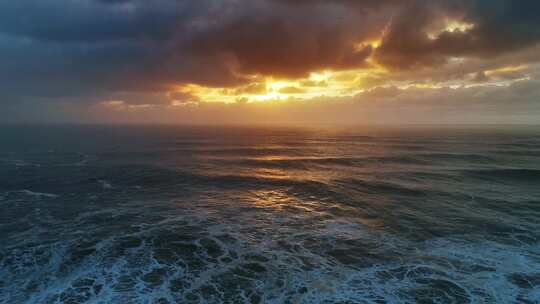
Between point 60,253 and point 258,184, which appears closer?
point 60,253

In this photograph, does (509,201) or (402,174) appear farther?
(402,174)

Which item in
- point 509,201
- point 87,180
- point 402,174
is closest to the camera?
point 509,201

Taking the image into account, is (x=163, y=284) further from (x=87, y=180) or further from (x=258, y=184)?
(x=87, y=180)

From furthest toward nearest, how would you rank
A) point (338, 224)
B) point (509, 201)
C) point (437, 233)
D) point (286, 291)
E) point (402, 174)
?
point (402, 174) → point (509, 201) → point (338, 224) → point (437, 233) → point (286, 291)

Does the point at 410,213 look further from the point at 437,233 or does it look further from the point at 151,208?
the point at 151,208

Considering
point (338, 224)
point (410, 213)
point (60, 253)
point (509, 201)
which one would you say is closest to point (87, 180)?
point (60, 253)

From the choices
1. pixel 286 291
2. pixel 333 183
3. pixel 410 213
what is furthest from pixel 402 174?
pixel 286 291
